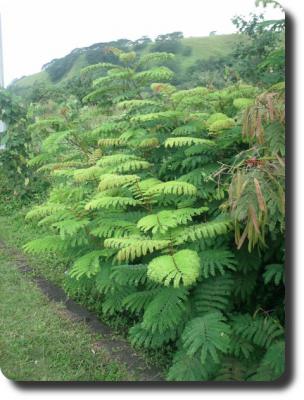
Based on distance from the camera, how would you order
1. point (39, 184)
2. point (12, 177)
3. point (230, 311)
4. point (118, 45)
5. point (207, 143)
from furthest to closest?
1. point (12, 177)
2. point (39, 184)
3. point (118, 45)
4. point (207, 143)
5. point (230, 311)

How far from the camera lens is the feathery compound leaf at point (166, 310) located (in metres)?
Answer: 1.91

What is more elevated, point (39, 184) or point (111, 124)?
point (111, 124)

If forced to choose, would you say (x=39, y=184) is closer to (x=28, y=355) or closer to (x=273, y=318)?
(x=28, y=355)

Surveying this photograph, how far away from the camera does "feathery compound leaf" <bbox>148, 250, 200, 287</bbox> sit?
1.79 m

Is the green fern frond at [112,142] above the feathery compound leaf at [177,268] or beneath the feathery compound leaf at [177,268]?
above

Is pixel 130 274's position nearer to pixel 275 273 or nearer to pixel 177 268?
pixel 177 268

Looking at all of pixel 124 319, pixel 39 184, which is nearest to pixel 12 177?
pixel 39 184

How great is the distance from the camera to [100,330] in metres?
2.33

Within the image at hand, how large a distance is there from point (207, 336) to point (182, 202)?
62cm

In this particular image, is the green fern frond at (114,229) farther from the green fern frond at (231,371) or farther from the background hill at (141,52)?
the background hill at (141,52)

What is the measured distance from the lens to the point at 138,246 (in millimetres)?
1907

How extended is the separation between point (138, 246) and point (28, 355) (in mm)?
688

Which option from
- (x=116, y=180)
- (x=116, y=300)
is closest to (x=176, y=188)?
(x=116, y=180)

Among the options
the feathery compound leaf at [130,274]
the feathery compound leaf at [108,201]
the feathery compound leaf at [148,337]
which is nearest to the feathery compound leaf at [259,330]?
the feathery compound leaf at [148,337]
